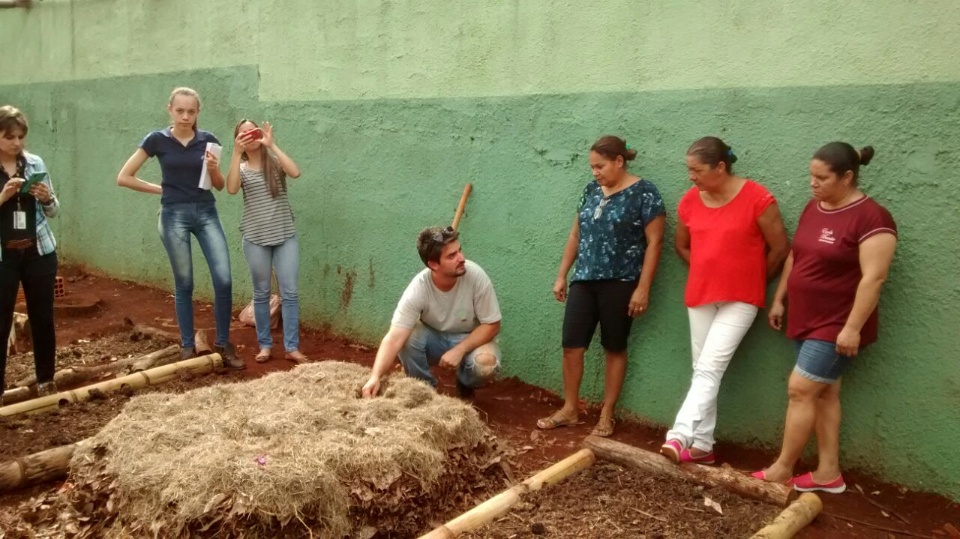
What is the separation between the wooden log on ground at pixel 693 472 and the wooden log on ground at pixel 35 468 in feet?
9.28

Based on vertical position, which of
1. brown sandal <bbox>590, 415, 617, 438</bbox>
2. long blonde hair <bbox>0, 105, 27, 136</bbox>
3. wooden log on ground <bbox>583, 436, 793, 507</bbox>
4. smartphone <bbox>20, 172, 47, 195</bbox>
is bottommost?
brown sandal <bbox>590, 415, 617, 438</bbox>

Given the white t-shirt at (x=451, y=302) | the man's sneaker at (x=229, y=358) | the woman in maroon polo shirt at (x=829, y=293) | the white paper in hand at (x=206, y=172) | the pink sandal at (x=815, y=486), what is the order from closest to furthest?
the woman in maroon polo shirt at (x=829, y=293) → the pink sandal at (x=815, y=486) → the white t-shirt at (x=451, y=302) → the white paper in hand at (x=206, y=172) → the man's sneaker at (x=229, y=358)

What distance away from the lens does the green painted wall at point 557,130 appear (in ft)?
12.9

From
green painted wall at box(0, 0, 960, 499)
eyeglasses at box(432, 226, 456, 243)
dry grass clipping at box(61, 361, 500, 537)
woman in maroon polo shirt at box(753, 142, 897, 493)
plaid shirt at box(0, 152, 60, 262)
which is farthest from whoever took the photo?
plaid shirt at box(0, 152, 60, 262)

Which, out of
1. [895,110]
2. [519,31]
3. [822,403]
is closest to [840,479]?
[822,403]

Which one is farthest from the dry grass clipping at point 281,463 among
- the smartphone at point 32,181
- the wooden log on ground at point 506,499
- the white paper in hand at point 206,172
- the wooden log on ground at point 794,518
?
the white paper in hand at point 206,172

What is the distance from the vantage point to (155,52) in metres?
8.74

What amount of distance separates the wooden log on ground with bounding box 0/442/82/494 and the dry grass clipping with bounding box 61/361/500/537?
436mm

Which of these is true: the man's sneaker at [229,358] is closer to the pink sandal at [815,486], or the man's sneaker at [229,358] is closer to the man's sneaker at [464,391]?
Answer: the man's sneaker at [464,391]

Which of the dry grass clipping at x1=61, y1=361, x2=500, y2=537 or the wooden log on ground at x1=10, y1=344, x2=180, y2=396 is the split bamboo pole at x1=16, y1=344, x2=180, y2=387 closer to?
the wooden log on ground at x1=10, y1=344, x2=180, y2=396

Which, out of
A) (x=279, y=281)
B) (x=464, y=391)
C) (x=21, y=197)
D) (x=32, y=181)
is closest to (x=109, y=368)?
(x=279, y=281)

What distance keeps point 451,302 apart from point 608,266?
3.32 feet

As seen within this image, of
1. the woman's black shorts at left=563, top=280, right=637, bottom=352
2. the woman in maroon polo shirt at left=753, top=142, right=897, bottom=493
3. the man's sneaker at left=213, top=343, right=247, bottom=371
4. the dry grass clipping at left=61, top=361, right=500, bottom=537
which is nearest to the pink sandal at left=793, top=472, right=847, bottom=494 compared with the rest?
the woman in maroon polo shirt at left=753, top=142, right=897, bottom=493

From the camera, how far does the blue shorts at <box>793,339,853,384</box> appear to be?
3.82 meters
